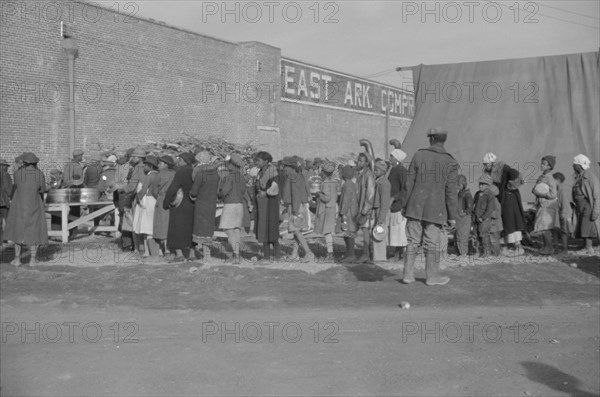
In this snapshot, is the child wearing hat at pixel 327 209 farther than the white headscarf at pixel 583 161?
No

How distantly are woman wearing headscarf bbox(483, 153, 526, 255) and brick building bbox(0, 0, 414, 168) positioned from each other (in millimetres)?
14938

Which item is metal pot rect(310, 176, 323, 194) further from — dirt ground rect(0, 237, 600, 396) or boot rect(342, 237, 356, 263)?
dirt ground rect(0, 237, 600, 396)

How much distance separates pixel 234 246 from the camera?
11680mm

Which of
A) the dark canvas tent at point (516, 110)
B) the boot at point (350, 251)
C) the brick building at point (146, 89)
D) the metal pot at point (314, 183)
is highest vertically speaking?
the brick building at point (146, 89)

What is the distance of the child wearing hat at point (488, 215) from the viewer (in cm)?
1212

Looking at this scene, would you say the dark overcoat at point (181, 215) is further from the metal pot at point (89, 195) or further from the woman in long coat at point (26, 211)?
the metal pot at point (89, 195)

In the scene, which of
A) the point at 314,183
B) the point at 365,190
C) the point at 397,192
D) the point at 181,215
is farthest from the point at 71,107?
the point at 397,192

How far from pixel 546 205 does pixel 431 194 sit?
4.94 m

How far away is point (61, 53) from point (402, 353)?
777 inches

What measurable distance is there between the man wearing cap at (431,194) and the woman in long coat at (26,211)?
19.8 feet

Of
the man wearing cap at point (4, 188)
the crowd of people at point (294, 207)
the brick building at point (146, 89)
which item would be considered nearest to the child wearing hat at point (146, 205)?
the crowd of people at point (294, 207)

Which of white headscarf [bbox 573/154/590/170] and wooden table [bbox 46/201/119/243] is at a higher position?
white headscarf [bbox 573/154/590/170]

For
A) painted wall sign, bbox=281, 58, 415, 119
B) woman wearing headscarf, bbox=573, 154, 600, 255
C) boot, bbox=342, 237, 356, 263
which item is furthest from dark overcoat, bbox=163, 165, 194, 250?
painted wall sign, bbox=281, 58, 415, 119

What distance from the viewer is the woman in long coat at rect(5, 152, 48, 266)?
1120cm
